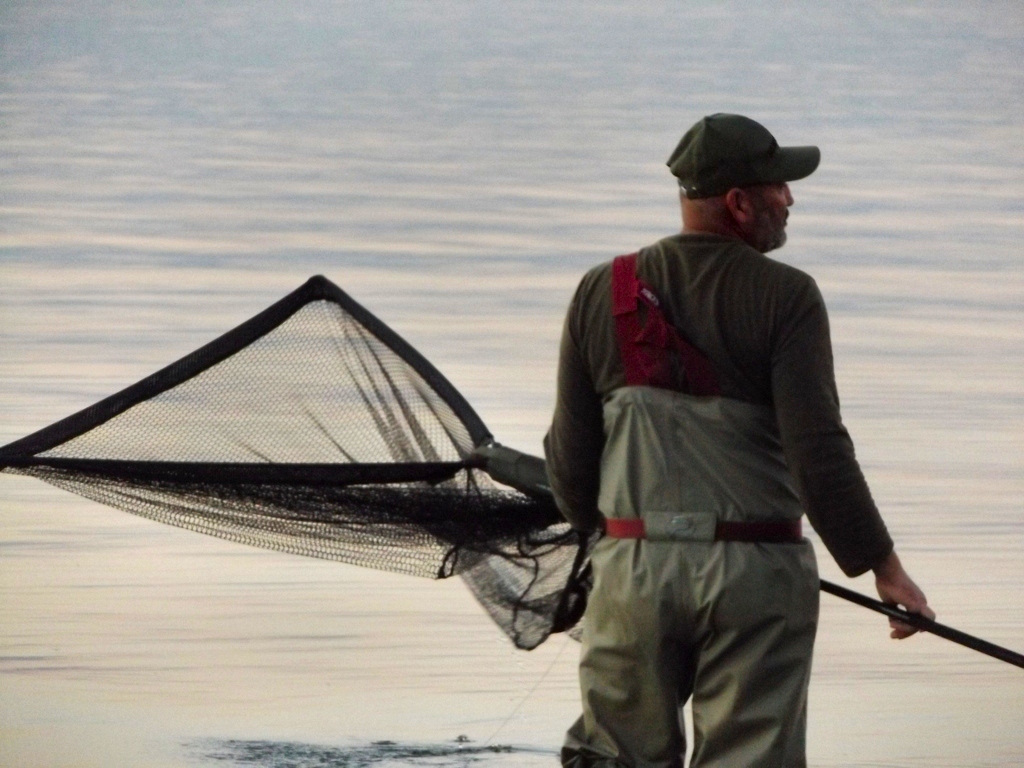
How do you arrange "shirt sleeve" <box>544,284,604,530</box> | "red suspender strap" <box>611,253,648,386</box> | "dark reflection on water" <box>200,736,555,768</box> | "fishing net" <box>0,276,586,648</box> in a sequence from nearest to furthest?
"red suspender strap" <box>611,253,648,386</box> < "shirt sleeve" <box>544,284,604,530</box> < "fishing net" <box>0,276,586,648</box> < "dark reflection on water" <box>200,736,555,768</box>

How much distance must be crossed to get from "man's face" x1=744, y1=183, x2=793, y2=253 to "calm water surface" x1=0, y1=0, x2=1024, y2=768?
6.51 feet

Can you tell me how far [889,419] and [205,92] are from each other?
9678mm

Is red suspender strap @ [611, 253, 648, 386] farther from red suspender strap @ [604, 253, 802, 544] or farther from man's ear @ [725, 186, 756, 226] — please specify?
man's ear @ [725, 186, 756, 226]

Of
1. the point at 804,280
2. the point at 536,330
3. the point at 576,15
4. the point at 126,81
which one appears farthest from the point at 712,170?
the point at 576,15

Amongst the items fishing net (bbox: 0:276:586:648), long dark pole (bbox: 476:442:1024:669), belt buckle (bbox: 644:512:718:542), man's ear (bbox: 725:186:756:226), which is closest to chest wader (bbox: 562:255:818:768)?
belt buckle (bbox: 644:512:718:542)

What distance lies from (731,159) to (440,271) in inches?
323

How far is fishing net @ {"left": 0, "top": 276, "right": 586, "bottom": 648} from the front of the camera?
4.79 meters

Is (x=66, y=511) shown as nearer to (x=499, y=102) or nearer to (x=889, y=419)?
(x=889, y=419)

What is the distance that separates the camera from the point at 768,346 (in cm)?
370

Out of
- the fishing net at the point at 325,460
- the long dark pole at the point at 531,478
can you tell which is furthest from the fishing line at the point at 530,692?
the long dark pole at the point at 531,478

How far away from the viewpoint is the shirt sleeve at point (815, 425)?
12.0 feet

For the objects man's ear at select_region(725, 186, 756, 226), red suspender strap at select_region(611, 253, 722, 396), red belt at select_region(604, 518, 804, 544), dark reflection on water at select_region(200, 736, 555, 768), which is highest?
man's ear at select_region(725, 186, 756, 226)

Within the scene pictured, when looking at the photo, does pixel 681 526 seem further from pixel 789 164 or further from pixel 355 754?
pixel 355 754

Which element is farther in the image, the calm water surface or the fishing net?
the calm water surface
